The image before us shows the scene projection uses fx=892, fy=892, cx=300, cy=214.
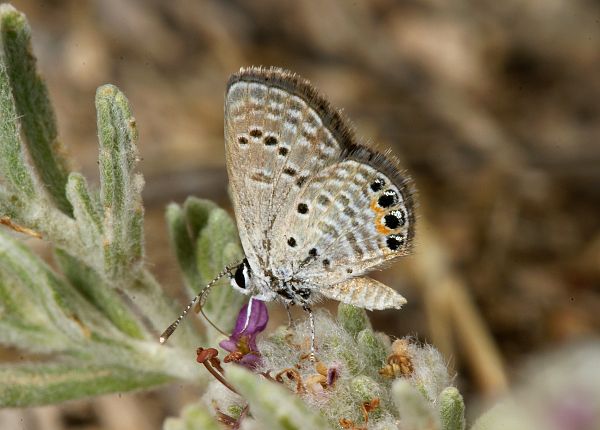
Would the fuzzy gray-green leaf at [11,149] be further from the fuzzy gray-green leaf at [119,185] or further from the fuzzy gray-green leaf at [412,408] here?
the fuzzy gray-green leaf at [412,408]

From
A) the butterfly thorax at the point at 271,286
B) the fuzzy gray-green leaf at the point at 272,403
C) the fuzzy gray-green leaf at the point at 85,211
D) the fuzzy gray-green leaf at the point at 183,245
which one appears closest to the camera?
the fuzzy gray-green leaf at the point at 272,403

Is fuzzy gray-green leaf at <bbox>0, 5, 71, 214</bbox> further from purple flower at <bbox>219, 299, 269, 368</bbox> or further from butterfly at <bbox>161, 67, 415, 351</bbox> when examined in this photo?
purple flower at <bbox>219, 299, 269, 368</bbox>

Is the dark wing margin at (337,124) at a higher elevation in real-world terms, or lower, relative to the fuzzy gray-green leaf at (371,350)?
higher

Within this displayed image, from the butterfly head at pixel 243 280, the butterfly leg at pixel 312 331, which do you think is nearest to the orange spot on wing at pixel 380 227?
the butterfly leg at pixel 312 331

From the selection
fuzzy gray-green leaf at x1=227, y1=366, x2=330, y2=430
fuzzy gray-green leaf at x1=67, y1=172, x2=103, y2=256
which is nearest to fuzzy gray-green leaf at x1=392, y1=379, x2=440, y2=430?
fuzzy gray-green leaf at x1=227, y1=366, x2=330, y2=430

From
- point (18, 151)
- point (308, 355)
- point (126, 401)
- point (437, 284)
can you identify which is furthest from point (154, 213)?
point (308, 355)

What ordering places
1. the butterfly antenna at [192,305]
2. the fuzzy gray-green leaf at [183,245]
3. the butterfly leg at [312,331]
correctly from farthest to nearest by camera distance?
the fuzzy gray-green leaf at [183,245], the butterfly antenna at [192,305], the butterfly leg at [312,331]

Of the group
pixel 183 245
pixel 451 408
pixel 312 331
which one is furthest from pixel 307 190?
pixel 451 408

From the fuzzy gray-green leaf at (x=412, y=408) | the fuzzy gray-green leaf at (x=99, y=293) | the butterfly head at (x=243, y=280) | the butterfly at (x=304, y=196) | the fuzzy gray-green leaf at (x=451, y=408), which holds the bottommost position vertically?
the fuzzy gray-green leaf at (x=412, y=408)
